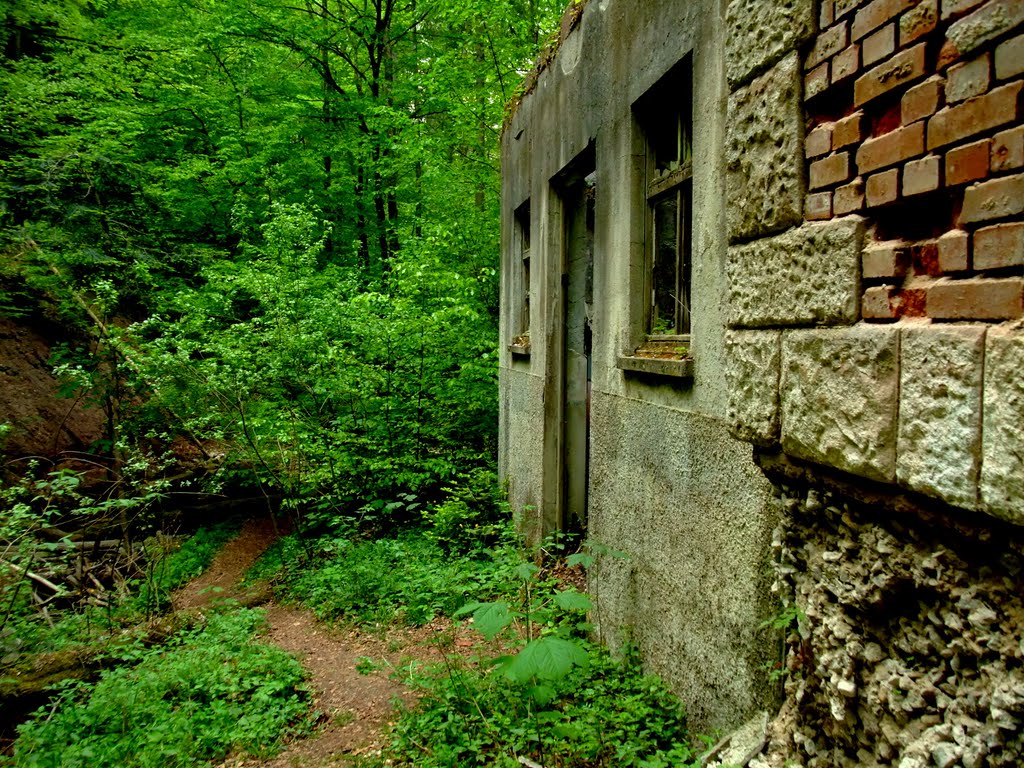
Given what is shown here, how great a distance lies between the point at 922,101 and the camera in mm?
1658

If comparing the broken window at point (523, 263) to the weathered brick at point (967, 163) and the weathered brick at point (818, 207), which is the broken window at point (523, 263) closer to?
the weathered brick at point (818, 207)

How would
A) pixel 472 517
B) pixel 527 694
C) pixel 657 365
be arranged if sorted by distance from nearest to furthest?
pixel 657 365
pixel 527 694
pixel 472 517

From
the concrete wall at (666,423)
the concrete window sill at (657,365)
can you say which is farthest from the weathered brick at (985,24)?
the concrete window sill at (657,365)

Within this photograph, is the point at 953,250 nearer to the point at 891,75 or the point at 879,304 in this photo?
the point at 879,304

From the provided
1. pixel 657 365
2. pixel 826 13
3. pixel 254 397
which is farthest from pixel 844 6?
pixel 254 397

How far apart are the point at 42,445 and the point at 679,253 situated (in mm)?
10443

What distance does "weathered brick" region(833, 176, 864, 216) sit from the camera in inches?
73.3

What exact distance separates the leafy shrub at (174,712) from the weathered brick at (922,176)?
16.7 feet

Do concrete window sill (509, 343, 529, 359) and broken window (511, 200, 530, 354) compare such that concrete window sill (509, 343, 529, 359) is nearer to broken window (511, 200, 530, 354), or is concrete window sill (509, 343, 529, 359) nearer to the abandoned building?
broken window (511, 200, 530, 354)

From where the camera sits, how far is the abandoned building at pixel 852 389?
148 centimetres

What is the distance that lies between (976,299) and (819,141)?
756 millimetres

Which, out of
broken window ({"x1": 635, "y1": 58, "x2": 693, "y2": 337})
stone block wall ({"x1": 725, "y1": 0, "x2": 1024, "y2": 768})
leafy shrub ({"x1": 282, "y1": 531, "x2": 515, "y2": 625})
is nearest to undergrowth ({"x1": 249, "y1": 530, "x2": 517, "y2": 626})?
leafy shrub ({"x1": 282, "y1": 531, "x2": 515, "y2": 625})

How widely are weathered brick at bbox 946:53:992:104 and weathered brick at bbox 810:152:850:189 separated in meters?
0.35

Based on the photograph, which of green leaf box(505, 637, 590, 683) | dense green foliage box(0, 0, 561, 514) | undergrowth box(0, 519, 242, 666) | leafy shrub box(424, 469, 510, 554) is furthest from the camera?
dense green foliage box(0, 0, 561, 514)
